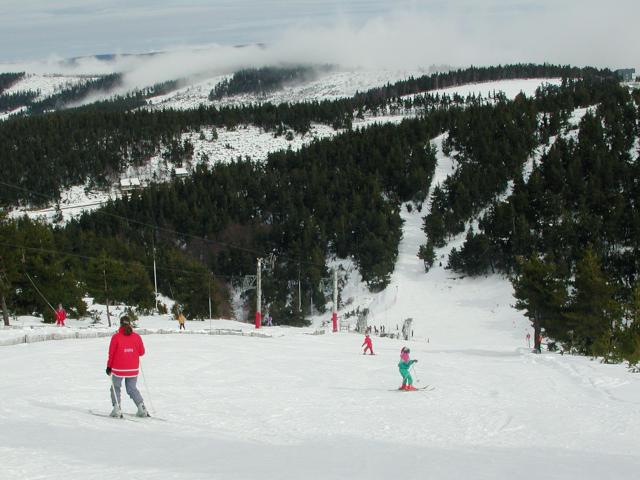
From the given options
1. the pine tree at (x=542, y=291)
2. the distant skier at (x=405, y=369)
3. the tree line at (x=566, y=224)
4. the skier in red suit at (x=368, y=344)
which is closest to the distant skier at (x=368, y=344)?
the skier in red suit at (x=368, y=344)

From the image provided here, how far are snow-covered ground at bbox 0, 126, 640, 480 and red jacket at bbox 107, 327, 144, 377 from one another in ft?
2.81

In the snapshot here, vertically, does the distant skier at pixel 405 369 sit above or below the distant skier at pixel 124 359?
below

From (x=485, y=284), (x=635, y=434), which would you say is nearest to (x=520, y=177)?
(x=485, y=284)

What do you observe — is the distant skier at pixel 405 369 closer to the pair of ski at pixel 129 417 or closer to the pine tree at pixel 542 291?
the pair of ski at pixel 129 417

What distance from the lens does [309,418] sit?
1362 cm

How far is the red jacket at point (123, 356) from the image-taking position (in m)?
11.9

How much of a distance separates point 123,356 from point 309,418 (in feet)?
12.5

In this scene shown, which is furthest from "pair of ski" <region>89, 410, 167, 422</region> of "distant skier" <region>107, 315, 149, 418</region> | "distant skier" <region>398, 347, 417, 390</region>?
"distant skier" <region>398, 347, 417, 390</region>

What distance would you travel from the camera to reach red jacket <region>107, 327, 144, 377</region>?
1185 cm

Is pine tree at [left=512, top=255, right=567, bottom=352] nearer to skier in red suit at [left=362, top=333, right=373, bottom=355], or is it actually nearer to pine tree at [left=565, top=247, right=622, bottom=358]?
pine tree at [left=565, top=247, right=622, bottom=358]

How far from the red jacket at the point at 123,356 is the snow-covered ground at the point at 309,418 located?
2.81 feet

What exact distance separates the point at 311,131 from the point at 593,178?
122390 mm

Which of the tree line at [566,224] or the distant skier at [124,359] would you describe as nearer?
the distant skier at [124,359]

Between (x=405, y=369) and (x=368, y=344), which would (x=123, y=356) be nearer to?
(x=405, y=369)
